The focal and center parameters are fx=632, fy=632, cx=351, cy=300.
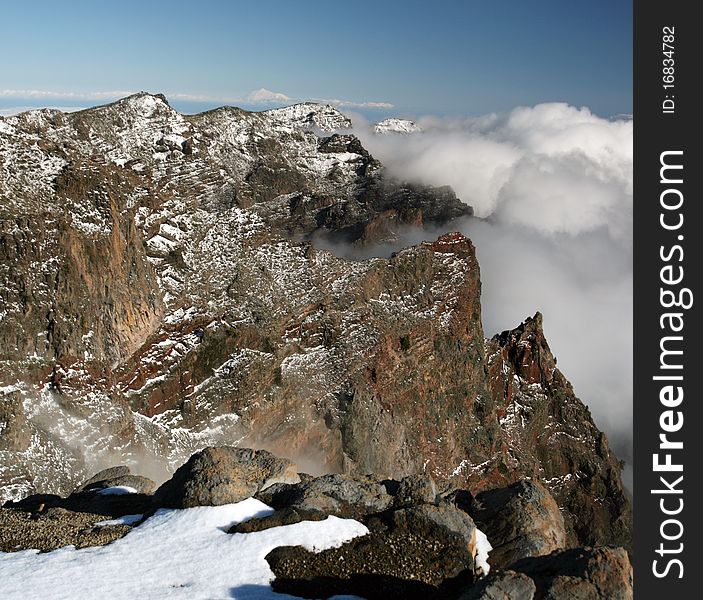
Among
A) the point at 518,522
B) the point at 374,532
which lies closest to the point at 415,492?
the point at 374,532

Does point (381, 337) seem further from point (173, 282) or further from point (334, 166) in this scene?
point (334, 166)

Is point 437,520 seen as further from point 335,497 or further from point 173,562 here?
point 173,562

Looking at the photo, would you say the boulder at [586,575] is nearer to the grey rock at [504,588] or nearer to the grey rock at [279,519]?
the grey rock at [504,588]

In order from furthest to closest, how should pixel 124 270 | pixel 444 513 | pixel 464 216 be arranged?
pixel 464 216, pixel 124 270, pixel 444 513

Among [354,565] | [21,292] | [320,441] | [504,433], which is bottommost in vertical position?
[504,433]

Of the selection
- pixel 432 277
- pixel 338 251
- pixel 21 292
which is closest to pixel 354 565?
pixel 21 292

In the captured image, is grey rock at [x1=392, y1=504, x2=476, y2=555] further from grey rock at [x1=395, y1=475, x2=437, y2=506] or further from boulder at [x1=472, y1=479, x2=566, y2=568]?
boulder at [x1=472, y1=479, x2=566, y2=568]
